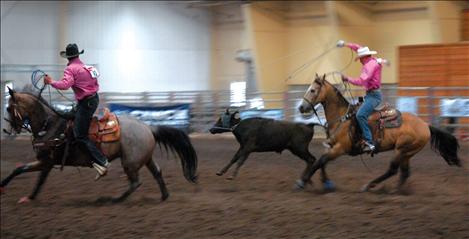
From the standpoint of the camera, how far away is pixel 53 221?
9148 mm

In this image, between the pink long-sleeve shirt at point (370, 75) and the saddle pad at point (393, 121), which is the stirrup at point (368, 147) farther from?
the pink long-sleeve shirt at point (370, 75)

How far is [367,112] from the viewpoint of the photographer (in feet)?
34.6

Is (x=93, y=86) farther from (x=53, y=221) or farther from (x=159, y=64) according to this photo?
(x=159, y=64)

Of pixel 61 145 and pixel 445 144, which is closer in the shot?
pixel 61 145

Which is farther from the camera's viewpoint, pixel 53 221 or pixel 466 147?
pixel 466 147

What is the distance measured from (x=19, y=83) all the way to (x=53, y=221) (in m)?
20.3

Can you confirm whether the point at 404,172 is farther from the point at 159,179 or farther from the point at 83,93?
the point at 83,93

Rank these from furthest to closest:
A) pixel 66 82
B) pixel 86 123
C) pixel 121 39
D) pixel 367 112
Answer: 1. pixel 121 39
2. pixel 367 112
3. pixel 86 123
4. pixel 66 82

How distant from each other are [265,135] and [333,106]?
116 centimetres

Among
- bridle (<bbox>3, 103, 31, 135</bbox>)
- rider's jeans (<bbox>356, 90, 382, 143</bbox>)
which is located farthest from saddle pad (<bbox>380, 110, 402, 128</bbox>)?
bridle (<bbox>3, 103, 31, 135</bbox>)

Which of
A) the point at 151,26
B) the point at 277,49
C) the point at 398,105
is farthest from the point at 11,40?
the point at 398,105

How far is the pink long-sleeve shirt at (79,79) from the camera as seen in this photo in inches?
381

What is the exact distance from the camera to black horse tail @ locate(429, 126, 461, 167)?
1074 centimetres

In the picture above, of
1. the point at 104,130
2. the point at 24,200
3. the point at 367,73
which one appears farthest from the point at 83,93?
the point at 367,73
